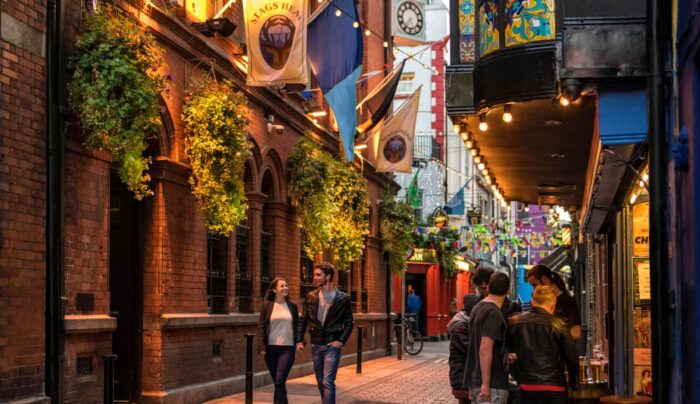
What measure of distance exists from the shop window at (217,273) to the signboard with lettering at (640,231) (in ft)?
22.2

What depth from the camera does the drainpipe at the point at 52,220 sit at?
36.7 feet

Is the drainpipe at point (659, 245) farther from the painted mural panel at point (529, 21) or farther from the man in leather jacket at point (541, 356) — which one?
the painted mural panel at point (529, 21)

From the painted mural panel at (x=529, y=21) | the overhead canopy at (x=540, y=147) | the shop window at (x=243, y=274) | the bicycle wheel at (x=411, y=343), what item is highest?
the painted mural panel at (x=529, y=21)

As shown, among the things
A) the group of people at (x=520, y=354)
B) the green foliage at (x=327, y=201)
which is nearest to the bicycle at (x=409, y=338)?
the green foliage at (x=327, y=201)


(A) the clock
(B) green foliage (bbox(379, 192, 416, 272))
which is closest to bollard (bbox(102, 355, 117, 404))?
(B) green foliage (bbox(379, 192, 416, 272))

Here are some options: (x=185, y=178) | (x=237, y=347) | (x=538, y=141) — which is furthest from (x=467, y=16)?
(x=237, y=347)

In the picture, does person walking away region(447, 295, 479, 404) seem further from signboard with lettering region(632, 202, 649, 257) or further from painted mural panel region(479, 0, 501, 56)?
signboard with lettering region(632, 202, 649, 257)

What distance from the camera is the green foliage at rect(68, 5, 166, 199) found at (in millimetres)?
11461

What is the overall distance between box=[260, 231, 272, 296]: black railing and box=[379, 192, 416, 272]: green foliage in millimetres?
9160

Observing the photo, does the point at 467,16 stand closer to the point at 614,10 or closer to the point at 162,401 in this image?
the point at 614,10

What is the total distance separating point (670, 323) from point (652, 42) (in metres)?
2.32

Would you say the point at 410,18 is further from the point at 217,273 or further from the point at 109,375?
the point at 109,375

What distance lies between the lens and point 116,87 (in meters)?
11.6

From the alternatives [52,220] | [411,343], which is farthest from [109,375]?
[411,343]
